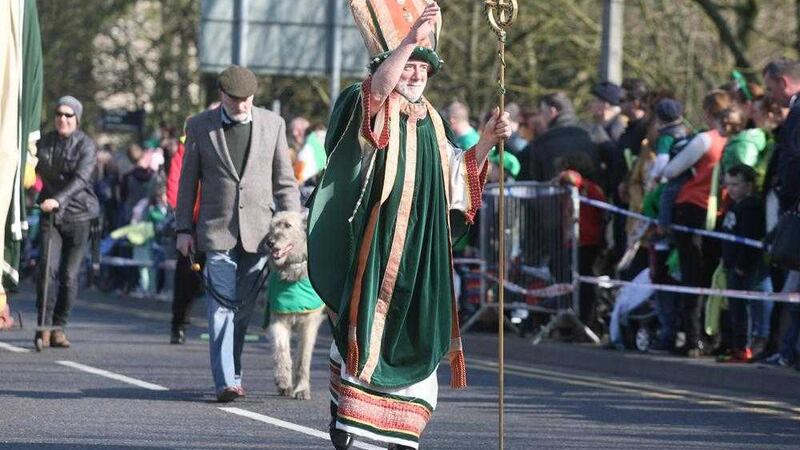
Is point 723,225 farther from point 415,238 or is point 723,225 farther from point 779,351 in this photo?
point 415,238

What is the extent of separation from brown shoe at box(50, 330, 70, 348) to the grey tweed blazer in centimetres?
429

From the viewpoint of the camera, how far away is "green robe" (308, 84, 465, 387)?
29.9ft

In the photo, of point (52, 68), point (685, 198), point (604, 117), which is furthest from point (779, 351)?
point (52, 68)

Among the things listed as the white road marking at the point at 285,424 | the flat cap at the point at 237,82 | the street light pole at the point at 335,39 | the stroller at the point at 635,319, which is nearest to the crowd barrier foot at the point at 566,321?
the stroller at the point at 635,319

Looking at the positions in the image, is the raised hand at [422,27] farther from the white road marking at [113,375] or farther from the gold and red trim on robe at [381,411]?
the white road marking at [113,375]

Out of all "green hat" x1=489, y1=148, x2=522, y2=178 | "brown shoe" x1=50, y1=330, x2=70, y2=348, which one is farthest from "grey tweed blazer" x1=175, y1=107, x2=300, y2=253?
"green hat" x1=489, y1=148, x2=522, y2=178

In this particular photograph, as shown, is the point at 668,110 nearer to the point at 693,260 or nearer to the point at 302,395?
the point at 693,260

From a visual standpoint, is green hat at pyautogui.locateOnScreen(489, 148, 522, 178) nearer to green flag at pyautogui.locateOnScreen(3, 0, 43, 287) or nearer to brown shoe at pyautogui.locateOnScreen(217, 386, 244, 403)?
brown shoe at pyautogui.locateOnScreen(217, 386, 244, 403)

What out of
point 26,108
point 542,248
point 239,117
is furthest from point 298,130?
point 26,108

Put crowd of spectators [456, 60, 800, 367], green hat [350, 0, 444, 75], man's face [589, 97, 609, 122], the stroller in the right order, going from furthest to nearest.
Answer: man's face [589, 97, 609, 122] → the stroller → crowd of spectators [456, 60, 800, 367] → green hat [350, 0, 444, 75]

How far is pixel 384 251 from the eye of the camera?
9.16 meters

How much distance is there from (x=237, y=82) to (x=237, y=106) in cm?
22

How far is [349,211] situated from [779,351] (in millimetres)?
6489

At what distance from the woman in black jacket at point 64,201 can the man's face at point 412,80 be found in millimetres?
7761
